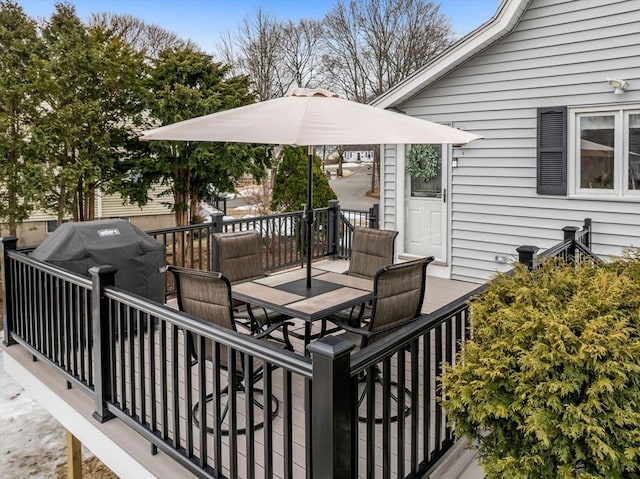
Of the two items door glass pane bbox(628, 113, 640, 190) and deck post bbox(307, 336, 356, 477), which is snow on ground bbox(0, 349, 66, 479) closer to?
deck post bbox(307, 336, 356, 477)

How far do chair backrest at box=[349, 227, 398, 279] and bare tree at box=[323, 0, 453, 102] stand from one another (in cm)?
1665

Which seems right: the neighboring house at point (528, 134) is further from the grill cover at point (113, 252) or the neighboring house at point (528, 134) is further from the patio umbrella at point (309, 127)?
the grill cover at point (113, 252)

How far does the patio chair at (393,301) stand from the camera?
9.87 ft

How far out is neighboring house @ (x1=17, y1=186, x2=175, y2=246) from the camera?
1290 centimetres

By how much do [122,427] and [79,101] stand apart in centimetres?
840

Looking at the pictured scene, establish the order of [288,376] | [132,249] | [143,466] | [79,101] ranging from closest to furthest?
[288,376], [143,466], [132,249], [79,101]

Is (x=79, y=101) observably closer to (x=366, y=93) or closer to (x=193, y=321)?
(x=193, y=321)

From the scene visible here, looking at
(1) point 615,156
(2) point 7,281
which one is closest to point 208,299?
(2) point 7,281

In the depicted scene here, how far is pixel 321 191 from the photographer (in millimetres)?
11094

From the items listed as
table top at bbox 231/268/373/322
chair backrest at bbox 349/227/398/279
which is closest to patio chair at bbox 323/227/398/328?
chair backrest at bbox 349/227/398/279

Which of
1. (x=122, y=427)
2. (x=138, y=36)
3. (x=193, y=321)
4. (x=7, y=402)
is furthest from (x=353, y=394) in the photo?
(x=138, y=36)

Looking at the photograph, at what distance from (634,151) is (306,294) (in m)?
3.99

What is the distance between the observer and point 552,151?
5.72 metres

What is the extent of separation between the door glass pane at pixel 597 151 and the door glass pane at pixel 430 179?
1818 mm
